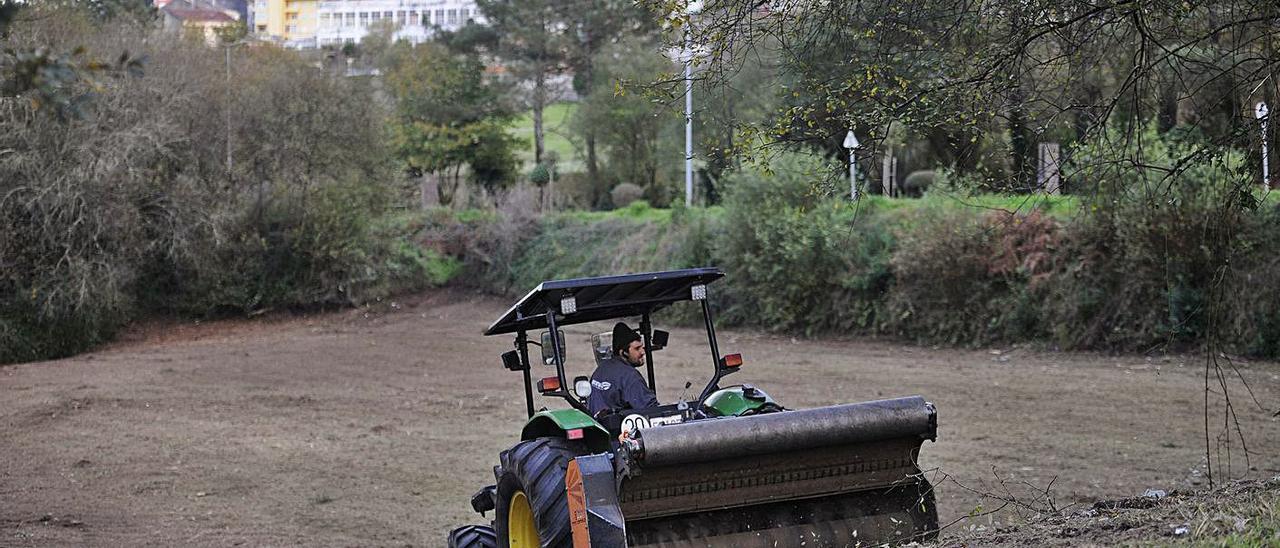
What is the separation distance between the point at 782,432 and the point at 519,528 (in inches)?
69.4

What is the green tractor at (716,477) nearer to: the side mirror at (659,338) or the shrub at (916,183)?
the side mirror at (659,338)

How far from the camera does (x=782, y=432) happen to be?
236 inches

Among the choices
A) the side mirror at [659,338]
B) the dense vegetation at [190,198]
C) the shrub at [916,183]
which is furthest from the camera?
the shrub at [916,183]

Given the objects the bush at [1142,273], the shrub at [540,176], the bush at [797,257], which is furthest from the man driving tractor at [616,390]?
the shrub at [540,176]

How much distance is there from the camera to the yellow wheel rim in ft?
22.5

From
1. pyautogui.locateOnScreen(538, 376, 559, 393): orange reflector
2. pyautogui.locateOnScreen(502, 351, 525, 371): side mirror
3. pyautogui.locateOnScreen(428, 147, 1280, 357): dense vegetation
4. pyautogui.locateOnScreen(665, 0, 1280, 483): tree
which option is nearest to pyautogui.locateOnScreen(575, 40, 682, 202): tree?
pyautogui.locateOnScreen(428, 147, 1280, 357): dense vegetation

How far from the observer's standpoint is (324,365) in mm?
20016

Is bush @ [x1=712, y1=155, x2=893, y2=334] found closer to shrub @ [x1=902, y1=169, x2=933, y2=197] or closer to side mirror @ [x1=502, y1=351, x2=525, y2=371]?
shrub @ [x1=902, y1=169, x2=933, y2=197]

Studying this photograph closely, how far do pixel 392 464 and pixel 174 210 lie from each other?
1400 centimetres

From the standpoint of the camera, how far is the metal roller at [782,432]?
19.2 ft

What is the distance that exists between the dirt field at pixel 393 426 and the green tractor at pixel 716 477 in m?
1.29

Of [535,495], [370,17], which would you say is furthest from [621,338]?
[370,17]

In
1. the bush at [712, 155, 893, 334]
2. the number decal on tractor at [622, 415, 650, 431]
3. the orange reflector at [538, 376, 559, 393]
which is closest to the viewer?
the number decal on tractor at [622, 415, 650, 431]

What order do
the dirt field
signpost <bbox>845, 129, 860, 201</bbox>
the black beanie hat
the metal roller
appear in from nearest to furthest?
the metal roller → the black beanie hat → signpost <bbox>845, 129, 860, 201</bbox> → the dirt field
